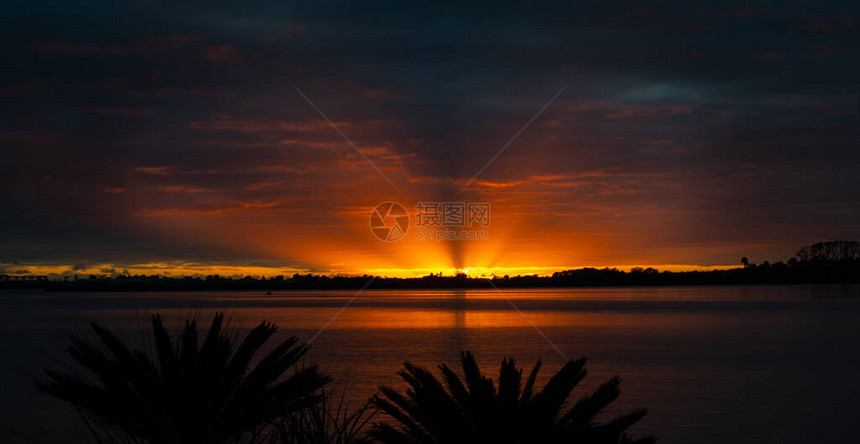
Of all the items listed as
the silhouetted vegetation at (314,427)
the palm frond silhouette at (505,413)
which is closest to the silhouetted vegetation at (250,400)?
the palm frond silhouette at (505,413)

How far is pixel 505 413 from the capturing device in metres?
4.85

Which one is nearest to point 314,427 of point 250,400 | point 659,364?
point 250,400

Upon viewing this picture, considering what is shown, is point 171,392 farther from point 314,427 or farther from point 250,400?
point 314,427

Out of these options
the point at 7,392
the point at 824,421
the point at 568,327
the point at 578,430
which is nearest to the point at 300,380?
the point at 578,430

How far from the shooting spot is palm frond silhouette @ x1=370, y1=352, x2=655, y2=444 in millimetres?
4773

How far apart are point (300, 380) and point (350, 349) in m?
32.7

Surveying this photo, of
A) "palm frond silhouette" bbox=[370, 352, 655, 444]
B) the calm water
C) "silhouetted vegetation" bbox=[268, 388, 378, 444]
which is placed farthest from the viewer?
the calm water

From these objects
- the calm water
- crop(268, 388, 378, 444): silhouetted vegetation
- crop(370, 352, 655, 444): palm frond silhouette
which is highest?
crop(370, 352, 655, 444): palm frond silhouette

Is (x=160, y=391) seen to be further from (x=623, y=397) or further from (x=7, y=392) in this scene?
(x=7, y=392)

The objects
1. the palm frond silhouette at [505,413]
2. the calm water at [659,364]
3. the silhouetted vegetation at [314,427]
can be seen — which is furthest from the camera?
the calm water at [659,364]

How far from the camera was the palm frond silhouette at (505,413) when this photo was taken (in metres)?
4.77

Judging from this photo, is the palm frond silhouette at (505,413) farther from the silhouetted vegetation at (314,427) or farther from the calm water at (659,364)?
the calm water at (659,364)

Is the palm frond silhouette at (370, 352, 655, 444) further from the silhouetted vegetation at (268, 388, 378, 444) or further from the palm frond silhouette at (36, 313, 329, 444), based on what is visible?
the palm frond silhouette at (36, 313, 329, 444)

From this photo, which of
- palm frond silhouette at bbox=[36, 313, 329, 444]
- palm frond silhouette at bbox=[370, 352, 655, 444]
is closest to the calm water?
palm frond silhouette at bbox=[36, 313, 329, 444]
